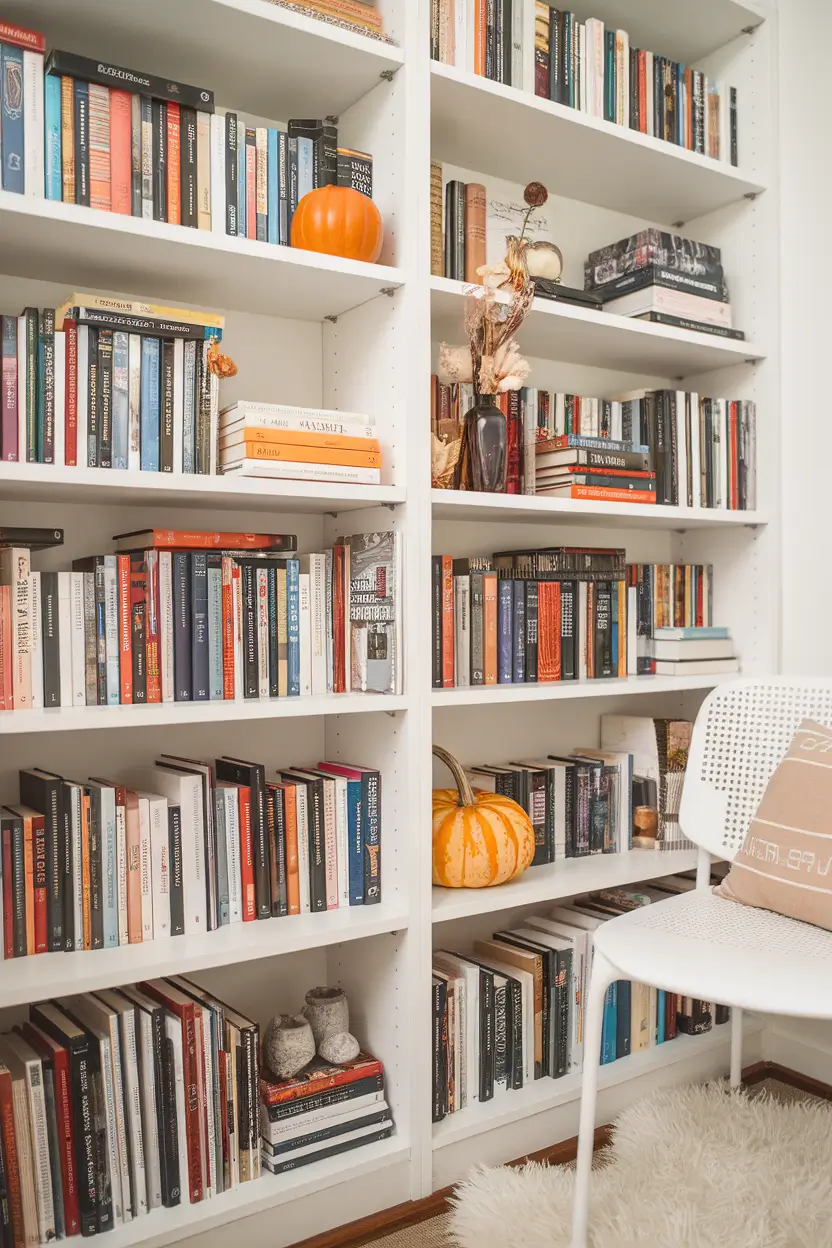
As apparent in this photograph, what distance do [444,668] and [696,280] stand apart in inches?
42.4

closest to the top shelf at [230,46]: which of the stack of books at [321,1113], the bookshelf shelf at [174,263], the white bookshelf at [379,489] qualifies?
the white bookshelf at [379,489]

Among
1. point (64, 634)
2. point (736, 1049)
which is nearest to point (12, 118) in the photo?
point (64, 634)

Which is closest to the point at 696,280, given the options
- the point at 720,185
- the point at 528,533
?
the point at 720,185

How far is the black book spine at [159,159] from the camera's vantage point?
1566 millimetres

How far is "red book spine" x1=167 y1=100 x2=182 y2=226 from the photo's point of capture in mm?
1580

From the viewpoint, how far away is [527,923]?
7.18 feet

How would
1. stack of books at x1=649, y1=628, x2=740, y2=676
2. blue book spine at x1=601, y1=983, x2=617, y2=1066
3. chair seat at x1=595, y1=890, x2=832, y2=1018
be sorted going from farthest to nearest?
stack of books at x1=649, y1=628, x2=740, y2=676
blue book spine at x1=601, y1=983, x2=617, y2=1066
chair seat at x1=595, y1=890, x2=832, y2=1018

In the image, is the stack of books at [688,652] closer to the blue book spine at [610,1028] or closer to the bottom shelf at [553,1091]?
the blue book spine at [610,1028]

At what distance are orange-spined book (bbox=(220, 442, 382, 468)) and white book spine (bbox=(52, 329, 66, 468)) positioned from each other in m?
0.26

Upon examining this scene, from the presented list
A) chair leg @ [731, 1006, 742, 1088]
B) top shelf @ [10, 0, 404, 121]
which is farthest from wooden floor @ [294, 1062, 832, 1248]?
top shelf @ [10, 0, 404, 121]

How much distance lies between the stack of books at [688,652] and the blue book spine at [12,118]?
1522 millimetres

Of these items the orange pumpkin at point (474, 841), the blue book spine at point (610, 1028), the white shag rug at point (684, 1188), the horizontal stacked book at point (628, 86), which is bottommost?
the white shag rug at point (684, 1188)

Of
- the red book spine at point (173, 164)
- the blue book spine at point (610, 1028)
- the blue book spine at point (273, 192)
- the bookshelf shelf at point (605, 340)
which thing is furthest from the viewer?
the blue book spine at point (610, 1028)

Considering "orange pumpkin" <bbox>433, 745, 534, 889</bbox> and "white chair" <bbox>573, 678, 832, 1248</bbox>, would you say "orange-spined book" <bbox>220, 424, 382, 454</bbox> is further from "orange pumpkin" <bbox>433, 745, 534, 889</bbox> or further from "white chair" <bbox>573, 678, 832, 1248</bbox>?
"white chair" <bbox>573, 678, 832, 1248</bbox>
